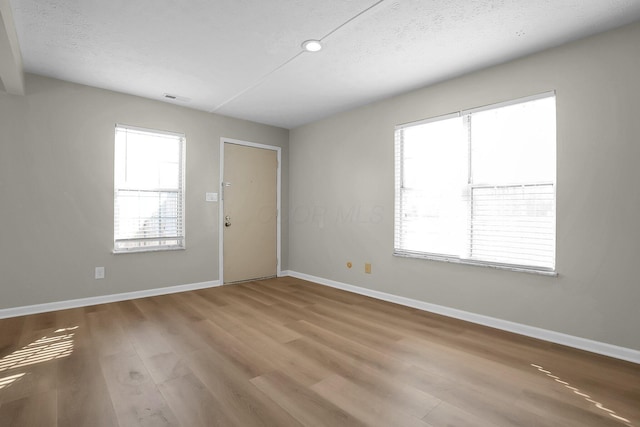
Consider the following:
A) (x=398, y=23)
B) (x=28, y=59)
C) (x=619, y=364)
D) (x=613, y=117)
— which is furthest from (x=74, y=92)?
(x=619, y=364)

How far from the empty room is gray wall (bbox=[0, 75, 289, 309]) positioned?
0.07ft

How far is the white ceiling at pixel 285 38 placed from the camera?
2.34 meters

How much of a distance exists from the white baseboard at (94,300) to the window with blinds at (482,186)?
9.87ft

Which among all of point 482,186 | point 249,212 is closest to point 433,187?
point 482,186

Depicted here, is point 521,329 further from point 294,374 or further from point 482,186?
point 294,374

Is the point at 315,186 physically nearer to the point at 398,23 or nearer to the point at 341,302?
the point at 341,302

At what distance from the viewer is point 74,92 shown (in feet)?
12.2

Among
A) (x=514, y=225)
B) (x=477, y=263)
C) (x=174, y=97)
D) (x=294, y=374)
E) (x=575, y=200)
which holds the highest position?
(x=174, y=97)

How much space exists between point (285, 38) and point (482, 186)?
239 centimetres

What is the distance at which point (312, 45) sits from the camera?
9.41ft

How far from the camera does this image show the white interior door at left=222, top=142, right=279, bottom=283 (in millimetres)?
5020

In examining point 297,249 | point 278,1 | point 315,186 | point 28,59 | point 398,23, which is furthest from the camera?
point 297,249

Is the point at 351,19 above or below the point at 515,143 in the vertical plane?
above

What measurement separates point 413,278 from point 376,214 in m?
0.98
